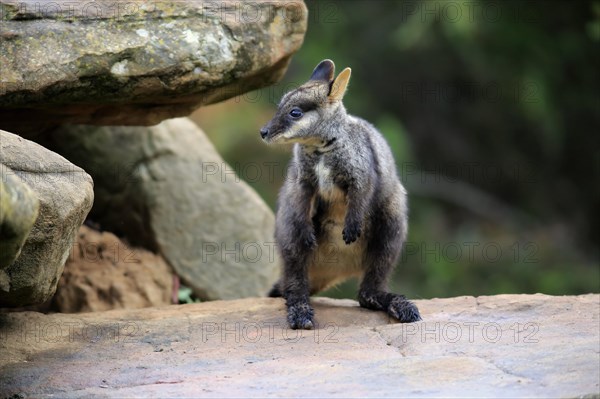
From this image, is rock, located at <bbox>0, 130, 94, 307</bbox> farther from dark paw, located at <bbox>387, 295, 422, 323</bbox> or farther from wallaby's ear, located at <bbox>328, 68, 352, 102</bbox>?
dark paw, located at <bbox>387, 295, 422, 323</bbox>

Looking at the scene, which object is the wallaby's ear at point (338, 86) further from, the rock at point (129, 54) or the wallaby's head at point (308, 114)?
the rock at point (129, 54)

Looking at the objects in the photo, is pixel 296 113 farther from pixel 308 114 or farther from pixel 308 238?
pixel 308 238

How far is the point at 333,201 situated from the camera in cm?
715

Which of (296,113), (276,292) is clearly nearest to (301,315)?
(276,292)

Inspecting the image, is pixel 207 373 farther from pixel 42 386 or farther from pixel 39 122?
pixel 39 122

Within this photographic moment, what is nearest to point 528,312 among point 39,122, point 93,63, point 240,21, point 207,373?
point 207,373

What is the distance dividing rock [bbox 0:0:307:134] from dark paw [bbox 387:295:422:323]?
2143 millimetres

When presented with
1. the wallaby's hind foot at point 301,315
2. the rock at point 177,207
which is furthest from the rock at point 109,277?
the wallaby's hind foot at point 301,315

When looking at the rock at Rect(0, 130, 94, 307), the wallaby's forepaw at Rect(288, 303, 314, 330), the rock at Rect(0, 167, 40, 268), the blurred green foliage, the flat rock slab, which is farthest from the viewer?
the blurred green foliage

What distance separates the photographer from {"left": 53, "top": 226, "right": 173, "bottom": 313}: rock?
8352 mm

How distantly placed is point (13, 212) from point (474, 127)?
39.0 feet

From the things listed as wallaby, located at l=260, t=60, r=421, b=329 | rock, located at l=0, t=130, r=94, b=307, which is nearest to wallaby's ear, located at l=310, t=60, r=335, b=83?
wallaby, located at l=260, t=60, r=421, b=329

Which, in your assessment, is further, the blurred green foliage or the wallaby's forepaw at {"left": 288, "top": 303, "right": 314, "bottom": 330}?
the blurred green foliage

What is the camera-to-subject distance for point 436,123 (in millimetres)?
16047
